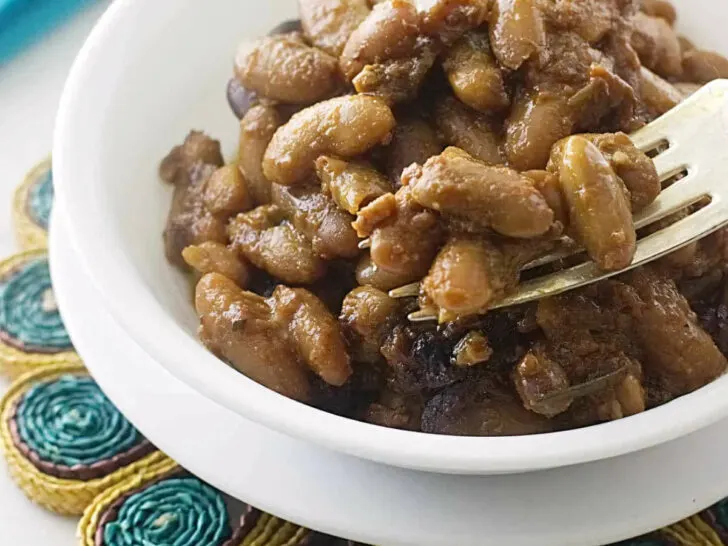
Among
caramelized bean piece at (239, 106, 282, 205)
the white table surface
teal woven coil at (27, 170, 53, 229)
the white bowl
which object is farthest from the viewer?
the white table surface

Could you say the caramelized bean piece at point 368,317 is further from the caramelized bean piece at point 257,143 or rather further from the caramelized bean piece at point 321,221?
the caramelized bean piece at point 257,143

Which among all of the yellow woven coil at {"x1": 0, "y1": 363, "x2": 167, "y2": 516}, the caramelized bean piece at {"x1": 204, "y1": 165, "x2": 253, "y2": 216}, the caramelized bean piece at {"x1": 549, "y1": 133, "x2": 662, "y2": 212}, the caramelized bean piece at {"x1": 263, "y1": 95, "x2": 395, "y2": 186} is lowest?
the yellow woven coil at {"x1": 0, "y1": 363, "x2": 167, "y2": 516}

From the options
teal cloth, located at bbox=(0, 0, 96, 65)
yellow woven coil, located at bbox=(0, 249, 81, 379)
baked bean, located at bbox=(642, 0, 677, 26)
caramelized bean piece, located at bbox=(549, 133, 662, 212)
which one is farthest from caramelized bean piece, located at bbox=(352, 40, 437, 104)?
teal cloth, located at bbox=(0, 0, 96, 65)

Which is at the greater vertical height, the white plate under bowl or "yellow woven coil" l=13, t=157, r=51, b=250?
"yellow woven coil" l=13, t=157, r=51, b=250

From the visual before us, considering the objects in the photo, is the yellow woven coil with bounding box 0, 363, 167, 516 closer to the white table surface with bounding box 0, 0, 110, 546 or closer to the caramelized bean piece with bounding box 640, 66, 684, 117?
the white table surface with bounding box 0, 0, 110, 546

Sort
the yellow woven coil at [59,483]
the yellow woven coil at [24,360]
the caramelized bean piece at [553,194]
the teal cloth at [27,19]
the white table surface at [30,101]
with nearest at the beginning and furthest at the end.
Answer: the caramelized bean piece at [553,194] < the yellow woven coil at [59,483] < the yellow woven coil at [24,360] < the white table surface at [30,101] < the teal cloth at [27,19]

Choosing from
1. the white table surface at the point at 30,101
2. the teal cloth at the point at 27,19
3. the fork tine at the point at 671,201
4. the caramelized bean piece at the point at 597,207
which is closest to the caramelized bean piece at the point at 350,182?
the caramelized bean piece at the point at 597,207

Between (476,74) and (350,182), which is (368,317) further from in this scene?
(476,74)
